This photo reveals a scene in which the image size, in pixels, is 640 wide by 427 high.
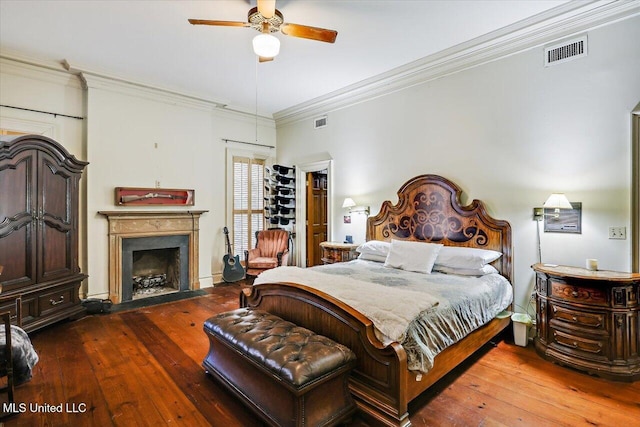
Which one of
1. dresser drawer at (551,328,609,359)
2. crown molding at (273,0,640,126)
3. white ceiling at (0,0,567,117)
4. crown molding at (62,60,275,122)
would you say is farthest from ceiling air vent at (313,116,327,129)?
dresser drawer at (551,328,609,359)

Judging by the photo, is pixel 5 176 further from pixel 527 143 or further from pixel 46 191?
pixel 527 143

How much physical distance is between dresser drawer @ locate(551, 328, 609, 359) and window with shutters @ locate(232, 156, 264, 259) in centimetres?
497

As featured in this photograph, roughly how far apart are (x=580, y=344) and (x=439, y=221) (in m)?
1.79

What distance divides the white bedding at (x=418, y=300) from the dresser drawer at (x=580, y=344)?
497 millimetres

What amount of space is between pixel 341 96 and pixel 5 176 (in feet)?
14.3

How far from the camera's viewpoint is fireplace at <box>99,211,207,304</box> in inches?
184

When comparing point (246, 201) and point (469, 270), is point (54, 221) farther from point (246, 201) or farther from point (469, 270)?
point (469, 270)

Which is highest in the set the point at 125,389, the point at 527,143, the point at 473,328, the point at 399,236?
the point at 527,143

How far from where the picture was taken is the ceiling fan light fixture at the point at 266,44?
8.51 ft

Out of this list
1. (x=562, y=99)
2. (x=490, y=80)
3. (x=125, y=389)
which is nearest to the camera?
(x=125, y=389)

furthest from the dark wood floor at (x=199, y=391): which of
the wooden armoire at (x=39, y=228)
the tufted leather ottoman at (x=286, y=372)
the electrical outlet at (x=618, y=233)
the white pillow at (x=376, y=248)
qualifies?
the white pillow at (x=376, y=248)

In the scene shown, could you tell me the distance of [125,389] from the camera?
8.10ft

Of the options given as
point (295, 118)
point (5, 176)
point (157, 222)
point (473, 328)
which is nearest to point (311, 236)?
point (295, 118)

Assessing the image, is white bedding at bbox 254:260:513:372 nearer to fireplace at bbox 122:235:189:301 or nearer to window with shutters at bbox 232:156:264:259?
fireplace at bbox 122:235:189:301
